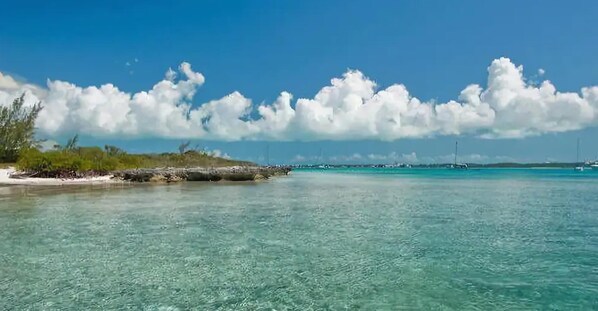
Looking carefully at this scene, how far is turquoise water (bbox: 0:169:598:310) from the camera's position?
11.2 meters

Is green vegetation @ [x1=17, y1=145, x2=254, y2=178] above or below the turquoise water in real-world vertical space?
above

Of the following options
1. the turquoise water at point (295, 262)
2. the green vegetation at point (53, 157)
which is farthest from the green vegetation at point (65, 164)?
the turquoise water at point (295, 262)

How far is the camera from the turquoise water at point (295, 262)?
36.8ft

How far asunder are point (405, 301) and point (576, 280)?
18.7ft

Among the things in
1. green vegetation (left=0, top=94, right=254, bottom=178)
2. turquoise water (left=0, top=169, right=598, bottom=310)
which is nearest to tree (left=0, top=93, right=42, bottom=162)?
green vegetation (left=0, top=94, right=254, bottom=178)

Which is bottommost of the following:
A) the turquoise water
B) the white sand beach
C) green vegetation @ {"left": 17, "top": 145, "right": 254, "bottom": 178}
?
the white sand beach

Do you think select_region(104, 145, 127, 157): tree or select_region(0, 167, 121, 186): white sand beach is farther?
select_region(104, 145, 127, 157): tree

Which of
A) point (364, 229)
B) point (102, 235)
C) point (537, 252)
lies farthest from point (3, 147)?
point (537, 252)

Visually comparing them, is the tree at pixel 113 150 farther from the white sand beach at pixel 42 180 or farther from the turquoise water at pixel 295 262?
the turquoise water at pixel 295 262

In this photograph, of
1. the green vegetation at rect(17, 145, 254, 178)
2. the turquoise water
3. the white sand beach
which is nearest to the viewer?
the turquoise water

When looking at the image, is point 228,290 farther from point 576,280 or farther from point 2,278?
point 576,280

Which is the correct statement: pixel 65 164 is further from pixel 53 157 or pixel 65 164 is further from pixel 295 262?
pixel 295 262

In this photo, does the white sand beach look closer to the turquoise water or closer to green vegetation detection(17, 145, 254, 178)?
green vegetation detection(17, 145, 254, 178)

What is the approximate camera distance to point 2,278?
508 inches
